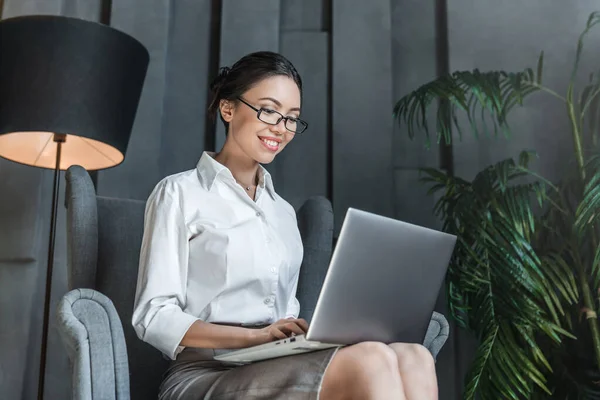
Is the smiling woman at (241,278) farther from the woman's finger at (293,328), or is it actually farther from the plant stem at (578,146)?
the plant stem at (578,146)

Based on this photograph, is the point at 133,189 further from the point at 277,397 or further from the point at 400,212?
the point at 277,397

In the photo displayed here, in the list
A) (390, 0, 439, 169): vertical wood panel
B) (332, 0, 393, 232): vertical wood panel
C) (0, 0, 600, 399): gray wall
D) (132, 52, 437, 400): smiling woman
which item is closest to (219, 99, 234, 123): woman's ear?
(132, 52, 437, 400): smiling woman

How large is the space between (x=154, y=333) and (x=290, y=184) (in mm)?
1250

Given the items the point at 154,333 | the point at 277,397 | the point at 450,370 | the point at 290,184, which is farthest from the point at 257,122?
the point at 450,370

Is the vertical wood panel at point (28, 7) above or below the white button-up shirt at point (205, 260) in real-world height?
above

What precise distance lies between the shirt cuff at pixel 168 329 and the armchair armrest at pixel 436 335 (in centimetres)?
58

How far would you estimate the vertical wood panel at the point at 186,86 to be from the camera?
2527 millimetres

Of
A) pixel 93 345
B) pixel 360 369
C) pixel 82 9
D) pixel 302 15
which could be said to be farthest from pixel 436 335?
pixel 82 9

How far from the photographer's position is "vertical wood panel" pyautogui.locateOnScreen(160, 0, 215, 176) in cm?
253

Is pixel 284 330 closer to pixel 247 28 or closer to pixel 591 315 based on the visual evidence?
pixel 591 315

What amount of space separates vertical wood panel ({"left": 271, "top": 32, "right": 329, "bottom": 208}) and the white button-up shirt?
0.83 meters

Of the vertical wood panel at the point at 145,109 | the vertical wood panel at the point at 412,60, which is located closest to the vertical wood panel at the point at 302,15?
the vertical wood panel at the point at 412,60

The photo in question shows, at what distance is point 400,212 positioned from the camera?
8.30 ft

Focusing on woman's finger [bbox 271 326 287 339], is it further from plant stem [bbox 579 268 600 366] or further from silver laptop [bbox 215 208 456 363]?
plant stem [bbox 579 268 600 366]
